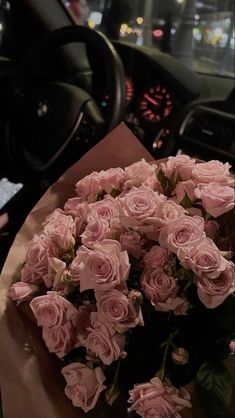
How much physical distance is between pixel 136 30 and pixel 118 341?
282 cm

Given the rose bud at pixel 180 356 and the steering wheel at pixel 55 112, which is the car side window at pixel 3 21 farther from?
the rose bud at pixel 180 356

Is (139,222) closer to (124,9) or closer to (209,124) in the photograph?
(209,124)

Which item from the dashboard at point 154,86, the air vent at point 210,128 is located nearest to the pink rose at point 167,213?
the air vent at point 210,128

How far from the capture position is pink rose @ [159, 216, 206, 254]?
61cm

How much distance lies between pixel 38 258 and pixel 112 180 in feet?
0.48

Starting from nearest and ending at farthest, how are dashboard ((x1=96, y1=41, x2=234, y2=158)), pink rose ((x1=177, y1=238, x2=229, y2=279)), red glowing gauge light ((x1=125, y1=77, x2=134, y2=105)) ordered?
pink rose ((x1=177, y1=238, x2=229, y2=279)) < dashboard ((x1=96, y1=41, x2=234, y2=158)) < red glowing gauge light ((x1=125, y1=77, x2=134, y2=105))

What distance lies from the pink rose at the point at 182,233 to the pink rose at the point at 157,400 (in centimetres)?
15

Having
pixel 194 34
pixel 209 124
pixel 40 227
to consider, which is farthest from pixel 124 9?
pixel 40 227

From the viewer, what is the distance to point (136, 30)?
10.5 feet

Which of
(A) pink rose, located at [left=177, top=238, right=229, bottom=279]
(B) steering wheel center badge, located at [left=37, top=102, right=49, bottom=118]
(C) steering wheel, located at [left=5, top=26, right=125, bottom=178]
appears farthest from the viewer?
(B) steering wheel center badge, located at [left=37, top=102, right=49, bottom=118]

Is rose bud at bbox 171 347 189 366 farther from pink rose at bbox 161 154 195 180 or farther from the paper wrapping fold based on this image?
pink rose at bbox 161 154 195 180

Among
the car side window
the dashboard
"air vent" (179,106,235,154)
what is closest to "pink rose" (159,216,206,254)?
"air vent" (179,106,235,154)


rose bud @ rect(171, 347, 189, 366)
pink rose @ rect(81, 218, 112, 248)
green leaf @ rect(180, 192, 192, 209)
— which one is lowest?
rose bud @ rect(171, 347, 189, 366)

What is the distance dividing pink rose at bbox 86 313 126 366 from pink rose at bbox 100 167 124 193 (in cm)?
20
